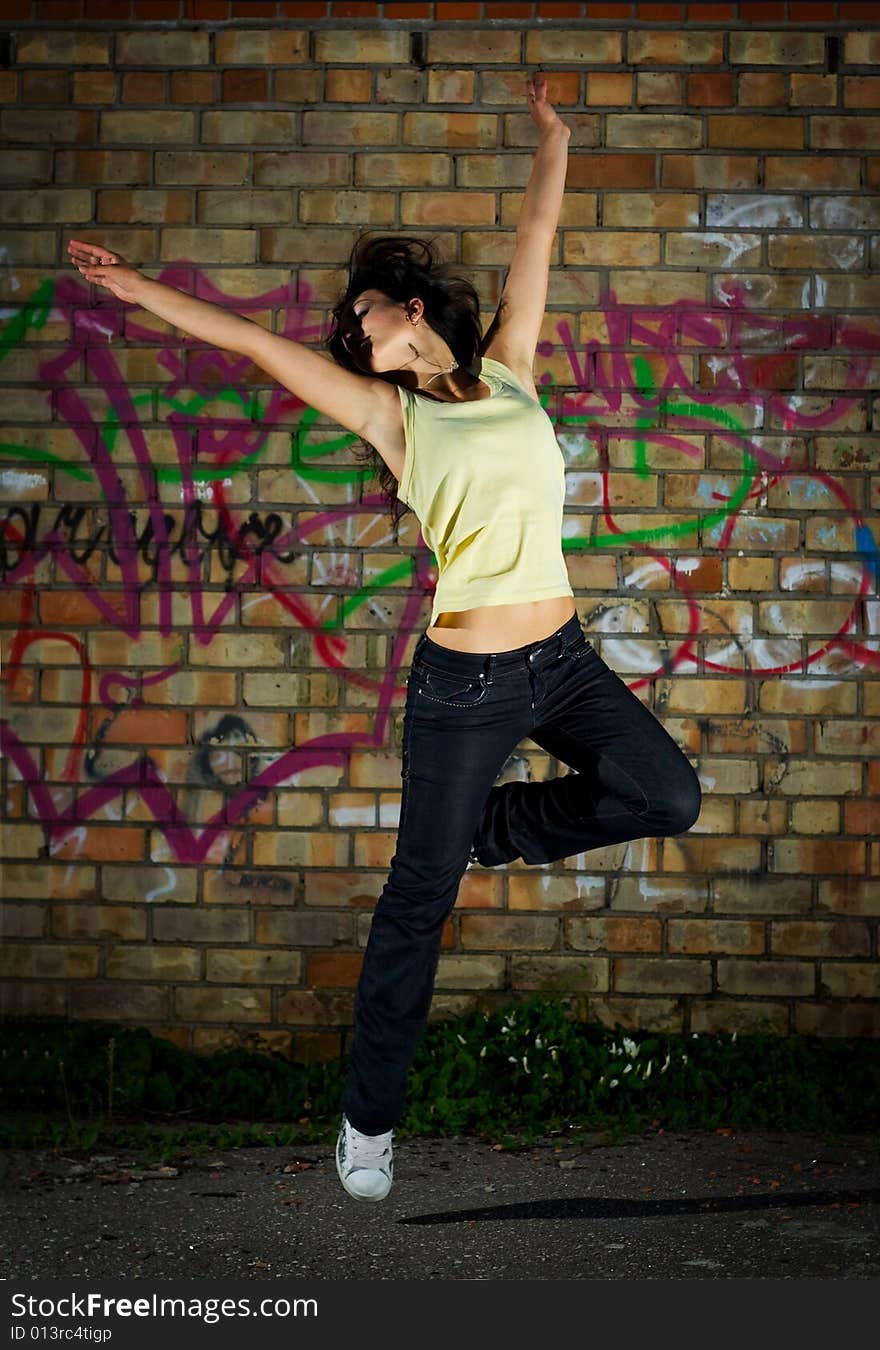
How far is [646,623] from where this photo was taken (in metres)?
4.38

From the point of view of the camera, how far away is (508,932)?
4.41 meters

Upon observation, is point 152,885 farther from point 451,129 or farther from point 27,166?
point 451,129

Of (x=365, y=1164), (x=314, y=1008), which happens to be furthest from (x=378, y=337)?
(x=314, y=1008)

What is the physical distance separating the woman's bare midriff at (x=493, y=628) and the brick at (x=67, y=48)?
263cm

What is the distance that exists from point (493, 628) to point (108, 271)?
1.13 meters

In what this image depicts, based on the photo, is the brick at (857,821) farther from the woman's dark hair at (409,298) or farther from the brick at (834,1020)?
the woman's dark hair at (409,298)

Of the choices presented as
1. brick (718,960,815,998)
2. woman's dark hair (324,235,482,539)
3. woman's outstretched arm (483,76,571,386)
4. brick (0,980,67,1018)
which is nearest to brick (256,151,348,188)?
woman's dark hair (324,235,482,539)

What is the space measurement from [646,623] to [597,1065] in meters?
1.41

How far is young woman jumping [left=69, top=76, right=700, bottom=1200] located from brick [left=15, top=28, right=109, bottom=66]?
1834mm

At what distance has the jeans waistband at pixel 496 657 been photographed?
2.90m

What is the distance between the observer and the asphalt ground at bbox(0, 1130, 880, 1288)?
9.92ft

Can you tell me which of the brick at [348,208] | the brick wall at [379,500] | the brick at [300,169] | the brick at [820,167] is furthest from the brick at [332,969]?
the brick at [820,167]

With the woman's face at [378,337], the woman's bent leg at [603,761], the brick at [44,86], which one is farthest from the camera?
the brick at [44,86]

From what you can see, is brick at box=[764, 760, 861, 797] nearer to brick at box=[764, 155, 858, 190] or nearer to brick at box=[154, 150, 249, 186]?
brick at box=[764, 155, 858, 190]
